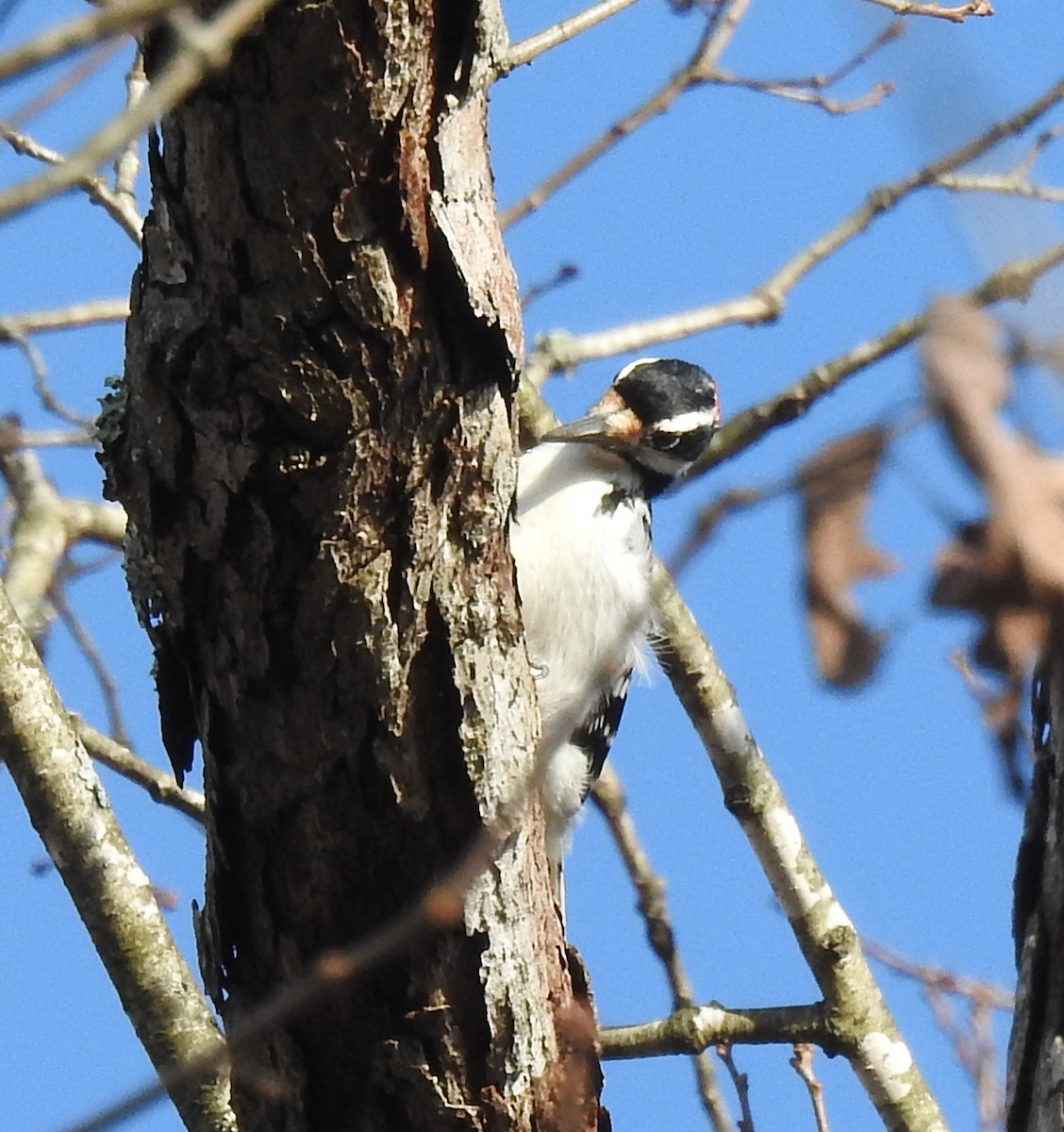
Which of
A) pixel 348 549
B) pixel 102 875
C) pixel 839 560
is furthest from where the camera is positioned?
pixel 102 875

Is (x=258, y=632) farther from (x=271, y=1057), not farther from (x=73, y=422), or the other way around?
(x=73, y=422)

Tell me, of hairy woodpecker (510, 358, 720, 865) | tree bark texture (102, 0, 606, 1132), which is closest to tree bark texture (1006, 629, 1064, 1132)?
tree bark texture (102, 0, 606, 1132)

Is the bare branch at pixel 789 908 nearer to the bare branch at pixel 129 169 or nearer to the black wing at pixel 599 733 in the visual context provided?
the black wing at pixel 599 733

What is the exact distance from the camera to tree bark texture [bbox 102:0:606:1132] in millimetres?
1994

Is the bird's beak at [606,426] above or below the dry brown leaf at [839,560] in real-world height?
above

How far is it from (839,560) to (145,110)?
50cm

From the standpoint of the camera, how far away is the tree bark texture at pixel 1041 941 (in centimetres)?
234

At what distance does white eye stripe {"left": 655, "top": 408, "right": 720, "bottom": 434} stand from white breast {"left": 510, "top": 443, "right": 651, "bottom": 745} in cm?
28

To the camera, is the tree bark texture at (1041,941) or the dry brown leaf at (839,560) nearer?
the dry brown leaf at (839,560)

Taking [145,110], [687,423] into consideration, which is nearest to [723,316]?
[687,423]

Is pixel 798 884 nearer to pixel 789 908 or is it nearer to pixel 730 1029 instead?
Result: pixel 789 908

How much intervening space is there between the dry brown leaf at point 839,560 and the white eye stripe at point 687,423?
3.53 metres

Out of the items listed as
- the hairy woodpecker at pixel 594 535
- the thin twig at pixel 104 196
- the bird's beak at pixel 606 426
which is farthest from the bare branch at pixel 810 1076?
the thin twig at pixel 104 196

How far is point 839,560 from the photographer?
103 cm
